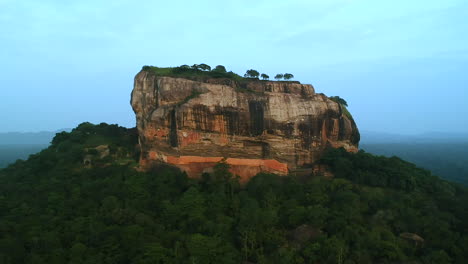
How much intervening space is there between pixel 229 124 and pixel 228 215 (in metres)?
6.44

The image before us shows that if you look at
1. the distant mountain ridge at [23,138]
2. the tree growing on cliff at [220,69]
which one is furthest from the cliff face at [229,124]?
the distant mountain ridge at [23,138]

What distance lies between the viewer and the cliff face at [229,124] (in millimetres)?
21641

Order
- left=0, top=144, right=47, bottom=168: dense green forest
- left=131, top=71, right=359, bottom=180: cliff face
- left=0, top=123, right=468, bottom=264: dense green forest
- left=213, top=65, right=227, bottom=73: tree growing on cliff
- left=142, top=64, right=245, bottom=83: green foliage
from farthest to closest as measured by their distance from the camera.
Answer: left=0, top=144, right=47, bottom=168: dense green forest → left=213, top=65, right=227, bottom=73: tree growing on cliff → left=142, top=64, right=245, bottom=83: green foliage → left=131, top=71, right=359, bottom=180: cliff face → left=0, top=123, right=468, bottom=264: dense green forest

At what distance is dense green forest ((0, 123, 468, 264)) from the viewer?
15.1m

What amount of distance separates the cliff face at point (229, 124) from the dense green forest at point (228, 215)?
1192 mm

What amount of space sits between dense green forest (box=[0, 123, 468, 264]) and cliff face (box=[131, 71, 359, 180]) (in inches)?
46.9

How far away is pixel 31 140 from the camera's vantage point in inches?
6339

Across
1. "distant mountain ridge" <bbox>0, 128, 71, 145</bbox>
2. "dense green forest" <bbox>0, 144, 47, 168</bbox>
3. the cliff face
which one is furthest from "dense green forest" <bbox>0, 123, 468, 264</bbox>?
"distant mountain ridge" <bbox>0, 128, 71, 145</bbox>

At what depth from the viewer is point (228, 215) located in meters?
18.9

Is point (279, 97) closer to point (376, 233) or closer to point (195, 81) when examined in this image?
point (195, 81)

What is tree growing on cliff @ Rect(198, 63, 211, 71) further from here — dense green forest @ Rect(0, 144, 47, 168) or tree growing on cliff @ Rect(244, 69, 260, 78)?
dense green forest @ Rect(0, 144, 47, 168)

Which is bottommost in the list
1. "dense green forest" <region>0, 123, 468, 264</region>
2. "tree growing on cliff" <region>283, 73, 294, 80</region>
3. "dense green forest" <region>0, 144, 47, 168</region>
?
"dense green forest" <region>0, 123, 468, 264</region>

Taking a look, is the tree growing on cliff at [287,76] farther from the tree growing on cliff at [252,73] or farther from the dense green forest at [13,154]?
the dense green forest at [13,154]

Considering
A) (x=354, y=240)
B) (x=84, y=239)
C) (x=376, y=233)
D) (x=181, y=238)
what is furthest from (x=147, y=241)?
(x=376, y=233)
